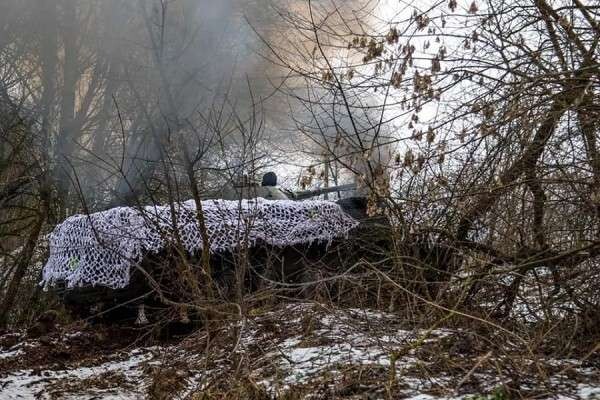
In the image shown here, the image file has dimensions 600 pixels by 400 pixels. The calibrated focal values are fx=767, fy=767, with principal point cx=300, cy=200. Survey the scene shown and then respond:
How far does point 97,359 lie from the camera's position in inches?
195

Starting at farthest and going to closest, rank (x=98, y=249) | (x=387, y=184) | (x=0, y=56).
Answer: (x=0, y=56)
(x=98, y=249)
(x=387, y=184)

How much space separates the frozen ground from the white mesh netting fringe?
0.58 meters

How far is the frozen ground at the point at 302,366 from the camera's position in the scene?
9.95 ft

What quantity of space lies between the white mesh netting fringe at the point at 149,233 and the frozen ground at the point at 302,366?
583 millimetres

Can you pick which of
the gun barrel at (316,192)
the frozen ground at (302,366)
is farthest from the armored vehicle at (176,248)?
the gun barrel at (316,192)

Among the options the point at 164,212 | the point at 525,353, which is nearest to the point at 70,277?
→ the point at 164,212

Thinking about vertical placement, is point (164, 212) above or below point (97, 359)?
above

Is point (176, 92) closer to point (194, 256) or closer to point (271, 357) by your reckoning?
point (194, 256)

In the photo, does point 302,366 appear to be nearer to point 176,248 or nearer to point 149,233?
point 176,248

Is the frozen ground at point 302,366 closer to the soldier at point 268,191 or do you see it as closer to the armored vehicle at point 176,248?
the armored vehicle at point 176,248

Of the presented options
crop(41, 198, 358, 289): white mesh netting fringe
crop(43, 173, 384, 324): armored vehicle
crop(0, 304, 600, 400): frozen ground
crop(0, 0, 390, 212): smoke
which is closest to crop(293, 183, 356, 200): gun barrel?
crop(0, 0, 390, 212): smoke

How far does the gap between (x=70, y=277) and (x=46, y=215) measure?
4.04 meters

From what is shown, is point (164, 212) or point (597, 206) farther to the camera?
point (164, 212)

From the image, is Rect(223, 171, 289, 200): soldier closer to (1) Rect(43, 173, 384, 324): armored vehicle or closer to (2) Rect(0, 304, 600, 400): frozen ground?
(1) Rect(43, 173, 384, 324): armored vehicle
